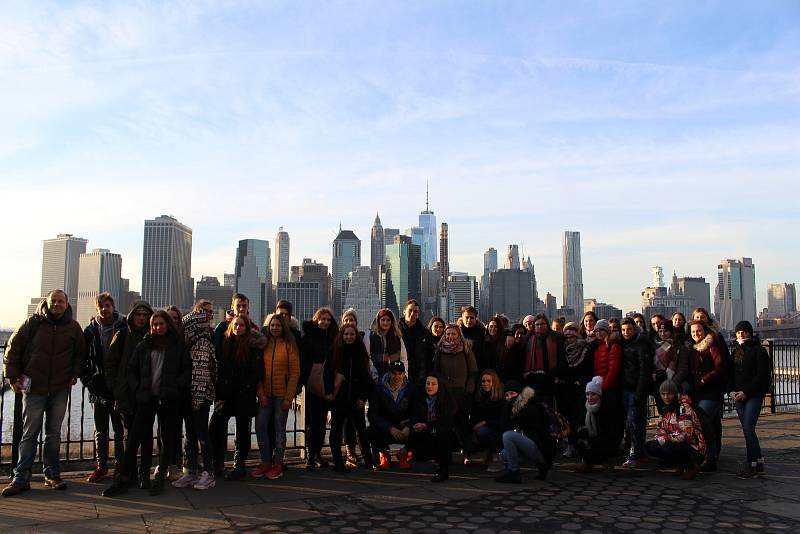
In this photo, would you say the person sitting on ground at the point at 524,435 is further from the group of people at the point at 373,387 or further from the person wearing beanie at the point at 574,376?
the person wearing beanie at the point at 574,376

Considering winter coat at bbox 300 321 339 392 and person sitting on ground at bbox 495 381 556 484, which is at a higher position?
winter coat at bbox 300 321 339 392

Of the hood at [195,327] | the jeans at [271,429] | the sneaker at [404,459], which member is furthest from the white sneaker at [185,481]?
the sneaker at [404,459]

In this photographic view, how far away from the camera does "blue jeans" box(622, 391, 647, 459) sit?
7691 millimetres

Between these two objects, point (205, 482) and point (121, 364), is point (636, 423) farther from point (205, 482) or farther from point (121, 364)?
point (121, 364)

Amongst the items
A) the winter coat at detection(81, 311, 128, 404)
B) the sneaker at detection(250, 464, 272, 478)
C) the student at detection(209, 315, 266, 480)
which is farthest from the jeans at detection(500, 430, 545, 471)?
the winter coat at detection(81, 311, 128, 404)

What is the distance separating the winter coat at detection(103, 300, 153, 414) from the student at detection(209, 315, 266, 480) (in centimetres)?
87

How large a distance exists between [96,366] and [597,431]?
5495 mm

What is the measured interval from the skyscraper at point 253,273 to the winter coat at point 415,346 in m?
148

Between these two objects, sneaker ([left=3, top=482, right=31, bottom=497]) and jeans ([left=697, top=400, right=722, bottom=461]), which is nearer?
sneaker ([left=3, top=482, right=31, bottom=497])

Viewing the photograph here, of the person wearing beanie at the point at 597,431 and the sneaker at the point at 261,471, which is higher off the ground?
the person wearing beanie at the point at 597,431

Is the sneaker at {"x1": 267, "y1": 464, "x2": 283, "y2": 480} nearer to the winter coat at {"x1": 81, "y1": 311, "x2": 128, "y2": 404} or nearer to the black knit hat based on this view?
the winter coat at {"x1": 81, "y1": 311, "x2": 128, "y2": 404}

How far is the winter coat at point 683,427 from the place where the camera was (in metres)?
7.02

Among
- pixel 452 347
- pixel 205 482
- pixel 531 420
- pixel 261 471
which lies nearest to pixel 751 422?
pixel 531 420

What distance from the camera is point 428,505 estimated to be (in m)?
5.88
